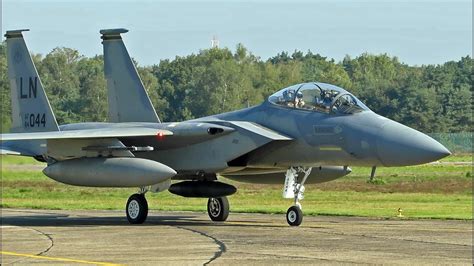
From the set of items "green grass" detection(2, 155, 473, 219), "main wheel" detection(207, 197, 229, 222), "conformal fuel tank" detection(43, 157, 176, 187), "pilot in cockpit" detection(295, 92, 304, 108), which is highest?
"pilot in cockpit" detection(295, 92, 304, 108)

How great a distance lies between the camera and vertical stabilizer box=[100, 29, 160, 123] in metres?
25.2

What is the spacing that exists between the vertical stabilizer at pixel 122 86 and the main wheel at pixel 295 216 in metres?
5.58

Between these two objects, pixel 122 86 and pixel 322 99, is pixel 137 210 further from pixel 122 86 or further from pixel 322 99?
pixel 322 99

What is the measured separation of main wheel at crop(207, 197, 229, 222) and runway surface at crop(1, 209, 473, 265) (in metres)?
0.23

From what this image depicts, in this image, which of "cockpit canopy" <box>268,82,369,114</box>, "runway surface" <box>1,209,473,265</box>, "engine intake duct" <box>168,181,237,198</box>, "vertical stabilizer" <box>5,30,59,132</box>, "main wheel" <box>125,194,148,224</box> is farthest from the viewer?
"vertical stabilizer" <box>5,30,59,132</box>

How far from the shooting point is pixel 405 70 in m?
108

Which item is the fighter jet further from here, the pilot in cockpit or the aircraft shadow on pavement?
the aircraft shadow on pavement

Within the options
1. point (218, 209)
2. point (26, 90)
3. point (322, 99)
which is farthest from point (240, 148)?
point (26, 90)

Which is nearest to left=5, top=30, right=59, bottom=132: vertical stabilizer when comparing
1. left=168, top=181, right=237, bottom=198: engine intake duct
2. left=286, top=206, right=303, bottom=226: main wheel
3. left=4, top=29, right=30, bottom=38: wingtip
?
left=4, top=29, right=30, bottom=38: wingtip

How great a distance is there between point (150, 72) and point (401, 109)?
72.5ft

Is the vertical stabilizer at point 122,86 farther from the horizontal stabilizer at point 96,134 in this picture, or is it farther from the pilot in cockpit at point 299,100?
the pilot in cockpit at point 299,100

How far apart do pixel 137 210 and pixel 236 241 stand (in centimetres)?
541

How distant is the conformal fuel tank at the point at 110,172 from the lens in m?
21.0

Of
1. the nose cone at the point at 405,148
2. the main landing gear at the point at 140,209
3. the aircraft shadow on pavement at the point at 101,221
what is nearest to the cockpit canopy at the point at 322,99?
the nose cone at the point at 405,148
